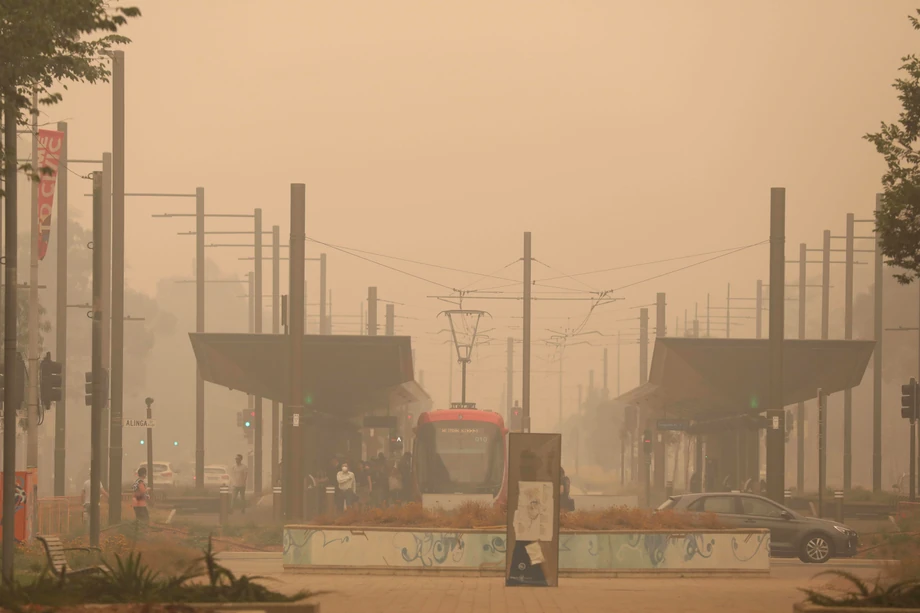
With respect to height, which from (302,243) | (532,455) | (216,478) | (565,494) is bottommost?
(216,478)

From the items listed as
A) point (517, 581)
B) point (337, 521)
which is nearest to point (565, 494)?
point (337, 521)

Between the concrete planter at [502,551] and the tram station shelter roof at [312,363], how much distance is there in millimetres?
14131

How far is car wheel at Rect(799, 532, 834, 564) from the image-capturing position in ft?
86.6

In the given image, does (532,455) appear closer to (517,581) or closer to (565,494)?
(517,581)

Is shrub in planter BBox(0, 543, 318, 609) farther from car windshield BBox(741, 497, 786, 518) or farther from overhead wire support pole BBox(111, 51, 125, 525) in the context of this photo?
car windshield BBox(741, 497, 786, 518)

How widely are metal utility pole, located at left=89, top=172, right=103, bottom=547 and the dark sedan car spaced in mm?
10405

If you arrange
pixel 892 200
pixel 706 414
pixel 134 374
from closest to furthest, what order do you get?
pixel 892 200, pixel 706 414, pixel 134 374

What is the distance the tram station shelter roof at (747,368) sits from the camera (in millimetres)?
37031

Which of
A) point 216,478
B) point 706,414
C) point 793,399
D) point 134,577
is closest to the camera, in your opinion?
point 134,577

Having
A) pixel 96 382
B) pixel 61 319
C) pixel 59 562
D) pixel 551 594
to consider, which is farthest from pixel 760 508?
pixel 61 319

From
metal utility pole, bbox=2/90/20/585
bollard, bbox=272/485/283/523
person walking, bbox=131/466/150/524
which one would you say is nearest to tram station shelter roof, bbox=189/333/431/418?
bollard, bbox=272/485/283/523

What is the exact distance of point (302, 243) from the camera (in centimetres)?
3247

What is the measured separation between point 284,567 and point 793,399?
24.3 meters

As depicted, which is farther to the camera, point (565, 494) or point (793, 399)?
point (793, 399)
